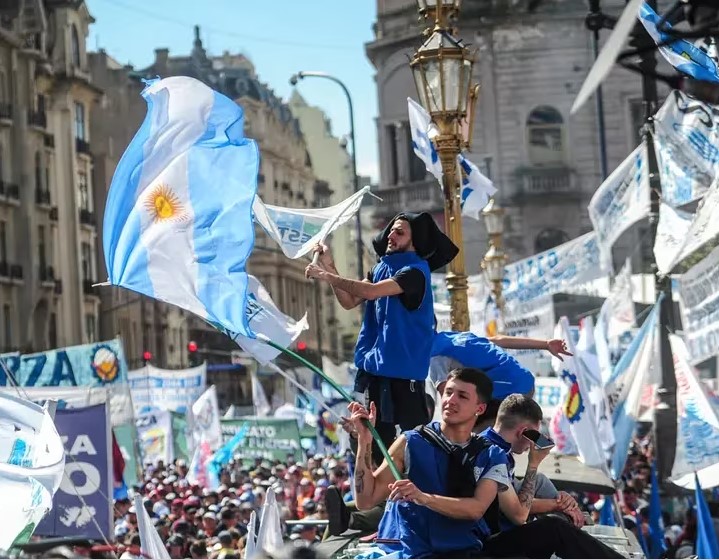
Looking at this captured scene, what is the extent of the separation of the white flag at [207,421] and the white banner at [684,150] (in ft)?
38.0

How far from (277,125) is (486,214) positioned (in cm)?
7853

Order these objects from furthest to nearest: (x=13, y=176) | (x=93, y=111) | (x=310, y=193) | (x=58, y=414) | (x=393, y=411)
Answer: (x=310, y=193) → (x=93, y=111) → (x=13, y=176) → (x=58, y=414) → (x=393, y=411)

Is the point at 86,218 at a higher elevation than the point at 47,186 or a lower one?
lower

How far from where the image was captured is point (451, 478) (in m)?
6.32

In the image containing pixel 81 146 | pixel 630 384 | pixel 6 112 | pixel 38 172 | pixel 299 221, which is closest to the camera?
pixel 299 221

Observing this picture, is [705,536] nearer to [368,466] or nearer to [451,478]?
[368,466]

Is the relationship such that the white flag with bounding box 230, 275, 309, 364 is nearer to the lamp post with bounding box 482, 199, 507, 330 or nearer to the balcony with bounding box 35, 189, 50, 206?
the lamp post with bounding box 482, 199, 507, 330

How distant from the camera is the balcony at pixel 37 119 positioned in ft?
196

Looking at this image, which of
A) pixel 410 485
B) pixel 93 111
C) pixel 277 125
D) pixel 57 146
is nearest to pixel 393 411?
pixel 410 485

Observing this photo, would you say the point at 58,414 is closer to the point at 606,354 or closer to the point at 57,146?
the point at 606,354

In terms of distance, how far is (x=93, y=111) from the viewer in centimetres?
7119

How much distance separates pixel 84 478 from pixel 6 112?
1872 inches

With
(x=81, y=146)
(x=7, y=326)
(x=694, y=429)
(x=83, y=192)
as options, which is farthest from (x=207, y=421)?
(x=81, y=146)

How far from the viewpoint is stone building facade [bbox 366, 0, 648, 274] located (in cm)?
4681
